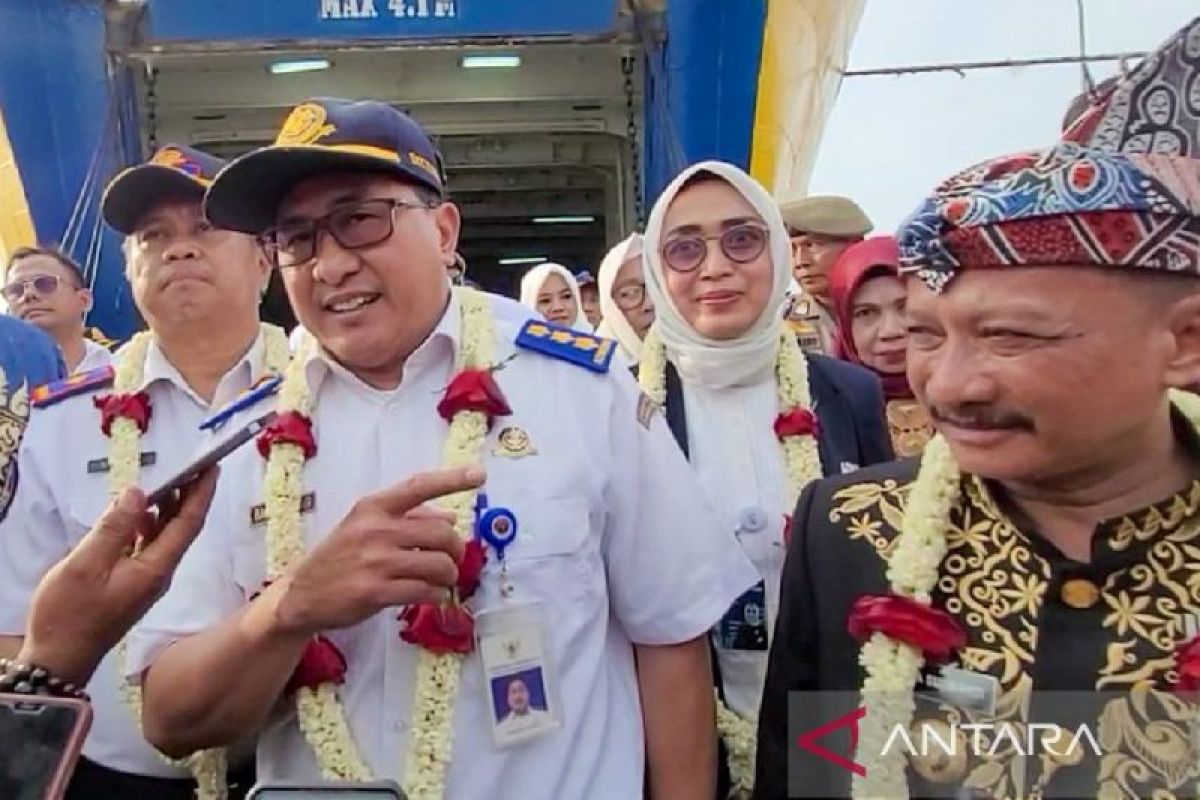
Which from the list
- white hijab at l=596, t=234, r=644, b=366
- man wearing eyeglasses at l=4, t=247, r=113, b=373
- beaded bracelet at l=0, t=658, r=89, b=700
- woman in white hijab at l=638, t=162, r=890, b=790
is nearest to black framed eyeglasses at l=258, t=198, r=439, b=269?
beaded bracelet at l=0, t=658, r=89, b=700

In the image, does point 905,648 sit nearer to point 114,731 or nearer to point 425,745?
point 425,745

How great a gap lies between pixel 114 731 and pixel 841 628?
1304 mm

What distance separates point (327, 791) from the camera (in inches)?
40.3

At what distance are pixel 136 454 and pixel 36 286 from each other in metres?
2.46

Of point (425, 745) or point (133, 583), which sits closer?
point (133, 583)

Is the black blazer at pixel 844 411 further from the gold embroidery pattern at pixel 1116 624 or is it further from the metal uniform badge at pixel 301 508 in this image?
the gold embroidery pattern at pixel 1116 624

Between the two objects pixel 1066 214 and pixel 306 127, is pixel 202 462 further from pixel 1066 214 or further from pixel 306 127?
pixel 1066 214

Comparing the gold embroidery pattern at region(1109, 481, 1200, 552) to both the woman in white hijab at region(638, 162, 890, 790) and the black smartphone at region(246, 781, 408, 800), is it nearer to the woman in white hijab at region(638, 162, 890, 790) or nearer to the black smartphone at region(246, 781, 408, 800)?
the black smartphone at region(246, 781, 408, 800)

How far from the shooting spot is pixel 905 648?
1.40 meters

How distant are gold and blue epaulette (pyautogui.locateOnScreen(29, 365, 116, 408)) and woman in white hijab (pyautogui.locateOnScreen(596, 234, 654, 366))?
5.43ft

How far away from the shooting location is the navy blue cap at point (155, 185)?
235 centimetres

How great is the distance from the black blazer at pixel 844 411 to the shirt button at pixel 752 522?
23cm

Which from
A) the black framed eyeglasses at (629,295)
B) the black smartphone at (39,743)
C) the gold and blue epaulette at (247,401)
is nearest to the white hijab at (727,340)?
the gold and blue epaulette at (247,401)

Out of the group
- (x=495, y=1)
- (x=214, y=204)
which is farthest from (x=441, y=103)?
(x=214, y=204)
